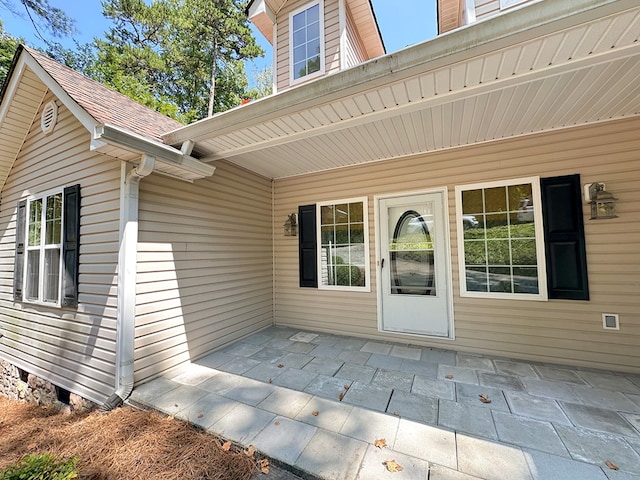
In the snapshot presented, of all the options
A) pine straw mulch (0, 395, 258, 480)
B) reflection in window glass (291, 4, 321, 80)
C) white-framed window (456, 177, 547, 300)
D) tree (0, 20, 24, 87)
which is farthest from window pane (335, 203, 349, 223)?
tree (0, 20, 24, 87)

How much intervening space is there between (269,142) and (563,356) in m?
3.99

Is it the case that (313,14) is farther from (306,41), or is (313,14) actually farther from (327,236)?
(327,236)

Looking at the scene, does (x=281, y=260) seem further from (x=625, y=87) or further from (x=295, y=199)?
(x=625, y=87)

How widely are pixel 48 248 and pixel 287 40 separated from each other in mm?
4934

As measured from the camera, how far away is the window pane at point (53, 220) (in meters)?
3.37

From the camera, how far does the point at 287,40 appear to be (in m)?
4.73

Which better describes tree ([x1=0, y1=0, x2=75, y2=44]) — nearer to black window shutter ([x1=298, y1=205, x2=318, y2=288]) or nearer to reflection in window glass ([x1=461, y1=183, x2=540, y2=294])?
black window shutter ([x1=298, y1=205, x2=318, y2=288])

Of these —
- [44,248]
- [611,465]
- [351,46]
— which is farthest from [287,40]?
[611,465]

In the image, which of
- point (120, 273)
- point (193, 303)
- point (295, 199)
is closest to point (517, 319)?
point (295, 199)

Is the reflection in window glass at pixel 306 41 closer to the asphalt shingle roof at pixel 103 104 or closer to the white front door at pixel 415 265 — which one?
the asphalt shingle roof at pixel 103 104

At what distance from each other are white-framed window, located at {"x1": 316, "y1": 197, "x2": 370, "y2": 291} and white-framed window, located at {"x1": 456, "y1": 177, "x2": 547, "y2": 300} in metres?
1.30

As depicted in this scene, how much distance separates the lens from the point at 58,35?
5.50 metres

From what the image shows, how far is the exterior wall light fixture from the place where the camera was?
2672 millimetres

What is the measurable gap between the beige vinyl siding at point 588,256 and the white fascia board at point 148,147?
2244mm
